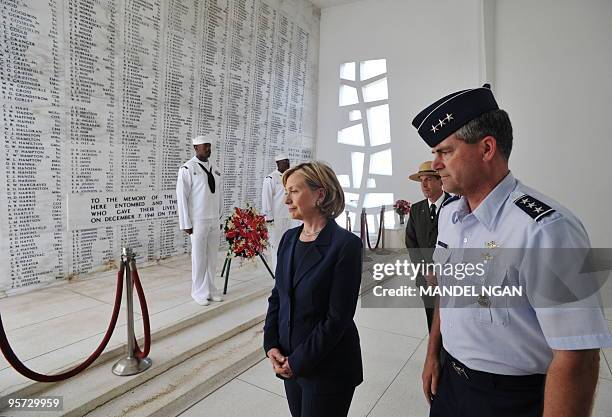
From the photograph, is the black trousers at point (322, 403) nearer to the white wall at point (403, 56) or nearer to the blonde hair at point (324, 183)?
the blonde hair at point (324, 183)

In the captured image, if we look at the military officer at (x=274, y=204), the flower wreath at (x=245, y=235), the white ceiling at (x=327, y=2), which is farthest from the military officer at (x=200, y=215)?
the white ceiling at (x=327, y=2)

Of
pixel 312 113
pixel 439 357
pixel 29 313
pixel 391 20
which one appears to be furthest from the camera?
pixel 312 113

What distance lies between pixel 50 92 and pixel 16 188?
3.76 feet

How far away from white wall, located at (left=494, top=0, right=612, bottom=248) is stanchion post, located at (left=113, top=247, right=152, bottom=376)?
6855mm

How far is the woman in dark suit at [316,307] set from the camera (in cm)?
142

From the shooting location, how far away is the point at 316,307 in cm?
145

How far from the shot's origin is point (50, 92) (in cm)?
405

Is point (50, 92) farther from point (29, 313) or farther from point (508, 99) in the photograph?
point (508, 99)

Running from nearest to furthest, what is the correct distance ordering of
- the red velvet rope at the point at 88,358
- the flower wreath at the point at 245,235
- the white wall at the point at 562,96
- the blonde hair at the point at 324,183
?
1. the blonde hair at the point at 324,183
2. the red velvet rope at the point at 88,358
3. the flower wreath at the point at 245,235
4. the white wall at the point at 562,96

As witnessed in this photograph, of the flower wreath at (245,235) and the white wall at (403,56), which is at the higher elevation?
the white wall at (403,56)

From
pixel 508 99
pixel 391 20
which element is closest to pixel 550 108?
pixel 508 99

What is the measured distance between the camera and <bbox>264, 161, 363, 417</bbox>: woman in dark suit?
1417mm

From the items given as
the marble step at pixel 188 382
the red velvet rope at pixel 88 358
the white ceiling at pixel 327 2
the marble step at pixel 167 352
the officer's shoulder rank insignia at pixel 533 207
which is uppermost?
the white ceiling at pixel 327 2

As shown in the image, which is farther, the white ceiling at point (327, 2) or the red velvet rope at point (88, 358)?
the white ceiling at point (327, 2)
